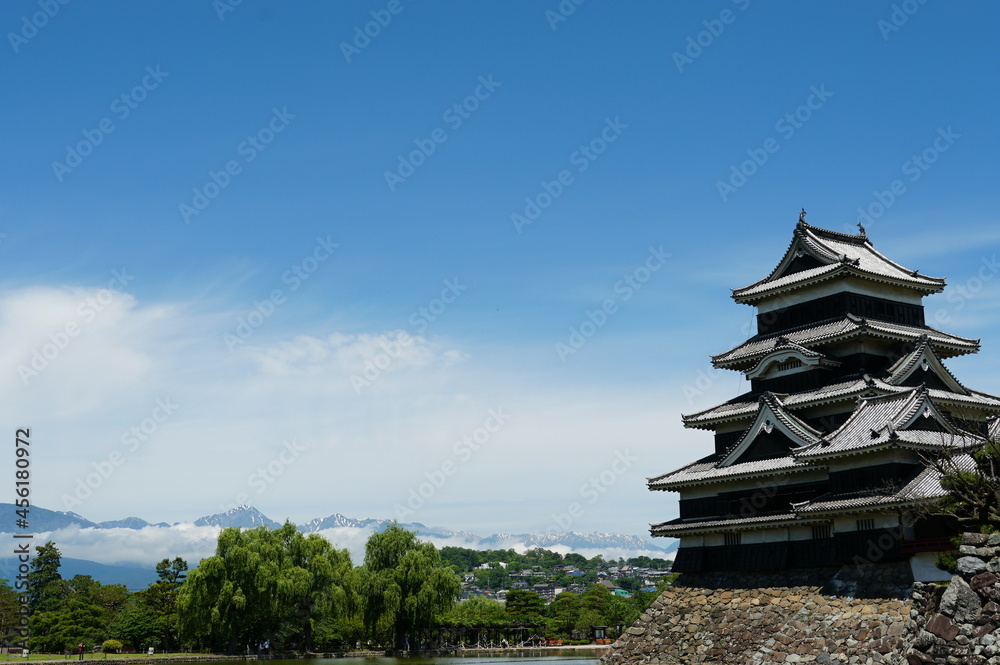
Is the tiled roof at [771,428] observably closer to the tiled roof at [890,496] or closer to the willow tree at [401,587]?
the tiled roof at [890,496]

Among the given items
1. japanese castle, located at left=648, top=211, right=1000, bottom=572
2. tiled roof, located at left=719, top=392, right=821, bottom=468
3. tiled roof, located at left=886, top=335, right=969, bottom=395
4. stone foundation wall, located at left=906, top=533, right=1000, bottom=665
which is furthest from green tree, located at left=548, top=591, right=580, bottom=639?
stone foundation wall, located at left=906, top=533, right=1000, bottom=665

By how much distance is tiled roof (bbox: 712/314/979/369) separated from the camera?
29.6m

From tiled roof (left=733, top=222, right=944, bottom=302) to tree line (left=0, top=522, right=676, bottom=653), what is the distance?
23.1 meters

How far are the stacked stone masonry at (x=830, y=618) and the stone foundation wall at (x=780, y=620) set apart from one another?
3 centimetres

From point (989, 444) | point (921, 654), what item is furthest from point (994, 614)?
point (989, 444)

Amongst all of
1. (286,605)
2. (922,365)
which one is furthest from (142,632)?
(922,365)

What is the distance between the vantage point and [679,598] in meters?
30.4

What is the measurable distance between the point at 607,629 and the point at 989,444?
5148cm

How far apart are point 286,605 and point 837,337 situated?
2928 centimetres

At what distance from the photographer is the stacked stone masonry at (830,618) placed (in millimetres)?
17750

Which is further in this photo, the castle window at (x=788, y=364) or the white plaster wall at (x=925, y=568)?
the castle window at (x=788, y=364)

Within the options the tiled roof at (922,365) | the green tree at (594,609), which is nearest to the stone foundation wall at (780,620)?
the tiled roof at (922,365)

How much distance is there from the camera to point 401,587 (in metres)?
47.0

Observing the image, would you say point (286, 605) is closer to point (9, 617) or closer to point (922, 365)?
point (9, 617)
